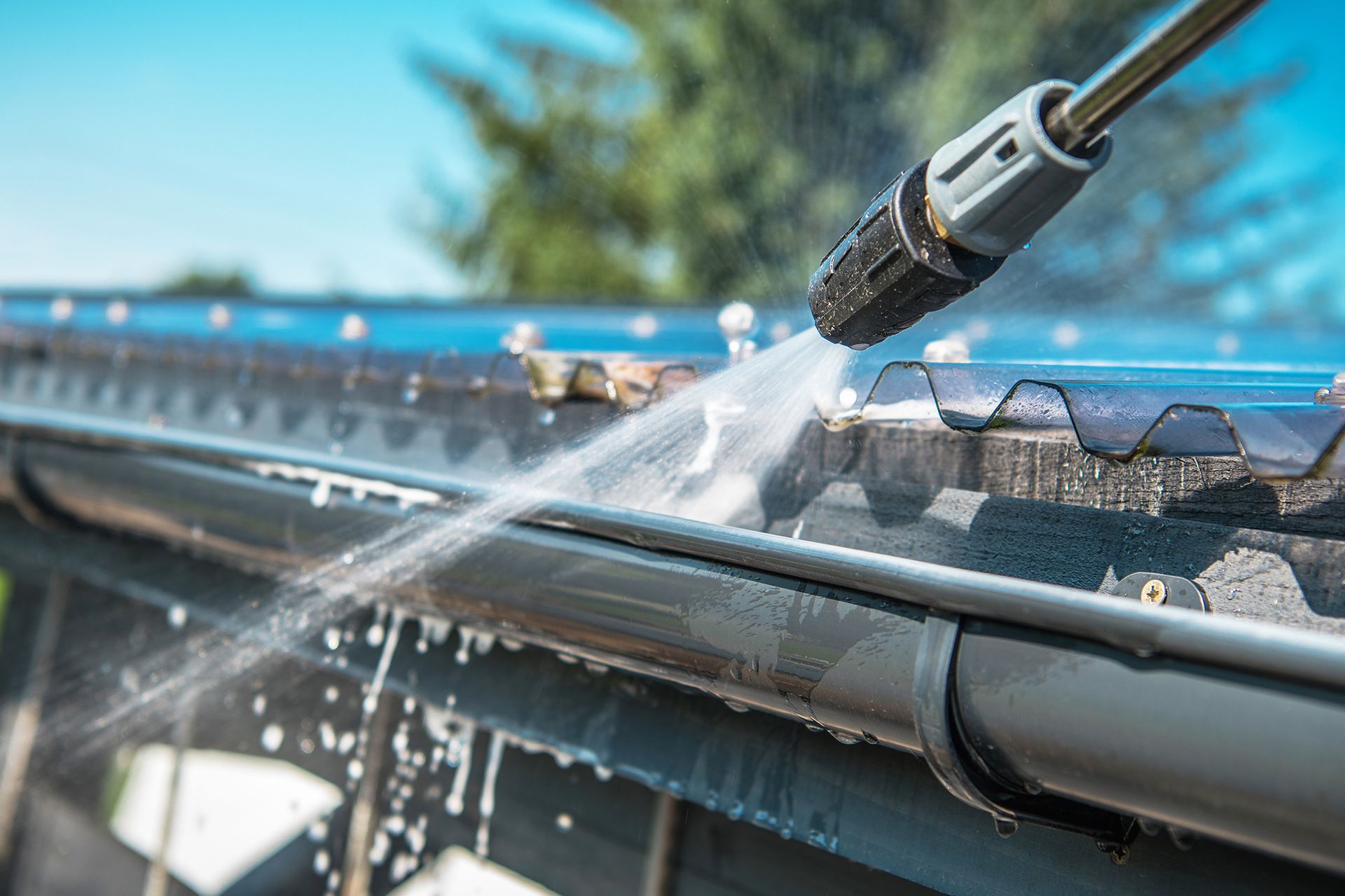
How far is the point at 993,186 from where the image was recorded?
3.02ft

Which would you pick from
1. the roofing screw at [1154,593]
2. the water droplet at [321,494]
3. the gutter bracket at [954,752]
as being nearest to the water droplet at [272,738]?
the water droplet at [321,494]

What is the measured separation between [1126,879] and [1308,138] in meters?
16.7

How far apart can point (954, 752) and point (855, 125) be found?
13720mm

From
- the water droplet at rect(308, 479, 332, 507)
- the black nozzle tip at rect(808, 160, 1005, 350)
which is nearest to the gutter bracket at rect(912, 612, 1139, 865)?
the black nozzle tip at rect(808, 160, 1005, 350)

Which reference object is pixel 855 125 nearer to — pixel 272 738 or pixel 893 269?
pixel 272 738

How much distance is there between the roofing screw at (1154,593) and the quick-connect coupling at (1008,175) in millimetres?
464

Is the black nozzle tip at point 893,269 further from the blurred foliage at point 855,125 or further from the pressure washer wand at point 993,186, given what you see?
the blurred foliage at point 855,125

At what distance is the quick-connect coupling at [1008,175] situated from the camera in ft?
2.91

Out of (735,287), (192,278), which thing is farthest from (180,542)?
(192,278)

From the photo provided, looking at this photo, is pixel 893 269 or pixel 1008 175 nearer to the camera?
pixel 1008 175

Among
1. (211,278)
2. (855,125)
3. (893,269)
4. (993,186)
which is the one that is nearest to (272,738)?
(893,269)

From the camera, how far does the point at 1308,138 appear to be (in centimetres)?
1412

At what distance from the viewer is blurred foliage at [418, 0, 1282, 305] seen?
12.3m

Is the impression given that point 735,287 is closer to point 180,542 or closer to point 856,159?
point 856,159
